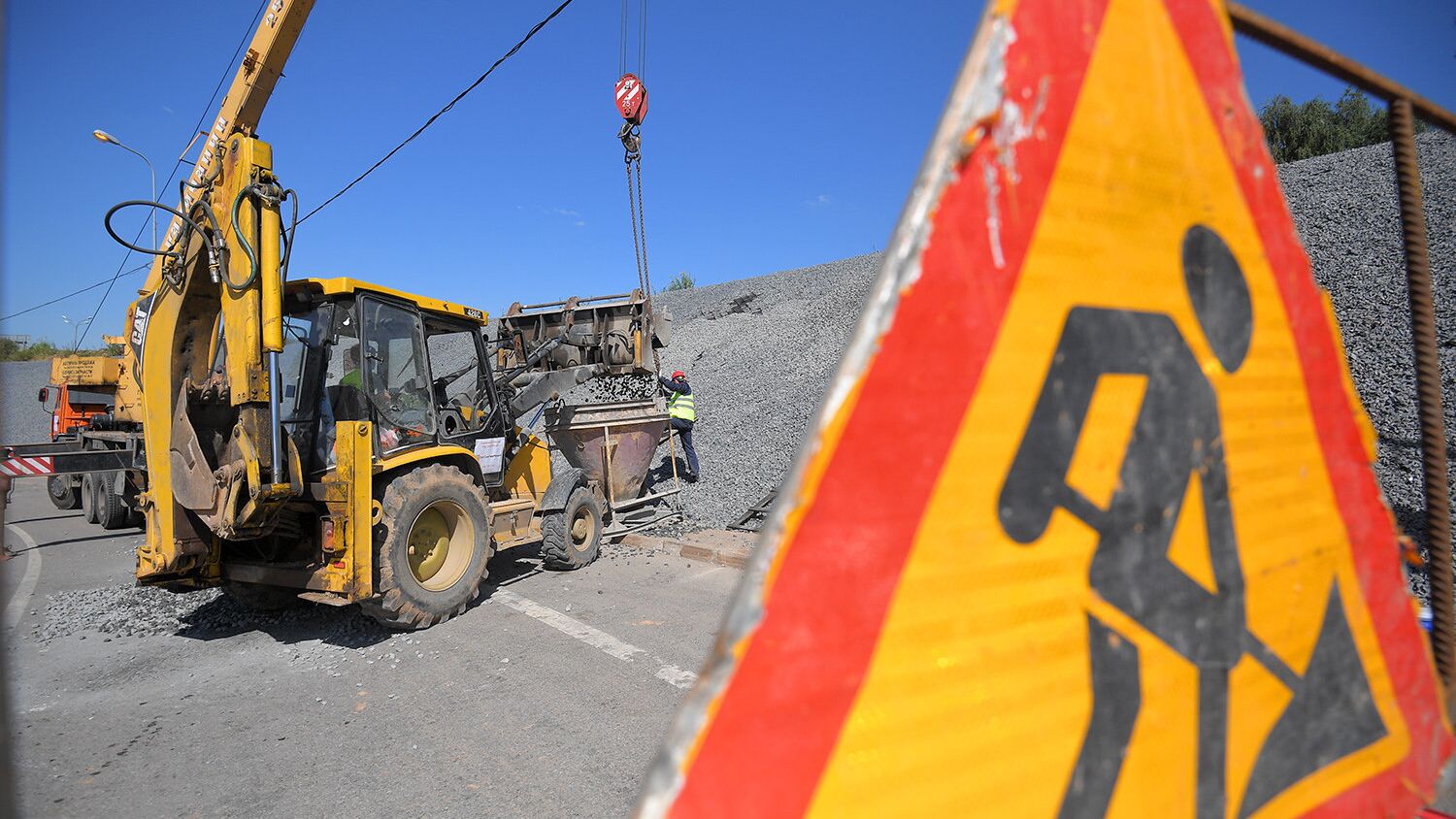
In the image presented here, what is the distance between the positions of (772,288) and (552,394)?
17.8m

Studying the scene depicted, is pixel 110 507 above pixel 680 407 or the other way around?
the other way around

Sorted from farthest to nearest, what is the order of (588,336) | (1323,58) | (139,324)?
(588,336) → (139,324) → (1323,58)

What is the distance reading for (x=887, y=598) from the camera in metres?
0.73

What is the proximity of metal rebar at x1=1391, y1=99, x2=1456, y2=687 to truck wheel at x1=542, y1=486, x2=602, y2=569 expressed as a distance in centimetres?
660

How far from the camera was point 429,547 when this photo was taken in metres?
5.95

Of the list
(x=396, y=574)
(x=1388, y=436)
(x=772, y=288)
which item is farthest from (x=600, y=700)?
(x=772, y=288)

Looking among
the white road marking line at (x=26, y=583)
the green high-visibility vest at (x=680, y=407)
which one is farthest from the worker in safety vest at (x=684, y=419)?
the white road marking line at (x=26, y=583)

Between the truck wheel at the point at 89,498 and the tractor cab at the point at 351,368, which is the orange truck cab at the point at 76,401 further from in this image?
the tractor cab at the point at 351,368

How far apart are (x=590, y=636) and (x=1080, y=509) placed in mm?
4968

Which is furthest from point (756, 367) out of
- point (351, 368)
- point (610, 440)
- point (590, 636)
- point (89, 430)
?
point (89, 430)

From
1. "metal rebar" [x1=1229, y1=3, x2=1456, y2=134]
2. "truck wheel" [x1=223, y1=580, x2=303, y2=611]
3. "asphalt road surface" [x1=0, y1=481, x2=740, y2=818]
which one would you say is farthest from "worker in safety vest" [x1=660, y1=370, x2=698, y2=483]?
"metal rebar" [x1=1229, y1=3, x2=1456, y2=134]

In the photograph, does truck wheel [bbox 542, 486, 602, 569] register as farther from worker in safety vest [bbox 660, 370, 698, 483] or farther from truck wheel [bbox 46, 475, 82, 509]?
truck wheel [bbox 46, 475, 82, 509]

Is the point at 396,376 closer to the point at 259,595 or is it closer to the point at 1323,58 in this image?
the point at 259,595

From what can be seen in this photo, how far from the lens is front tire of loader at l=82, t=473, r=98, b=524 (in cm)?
1229
